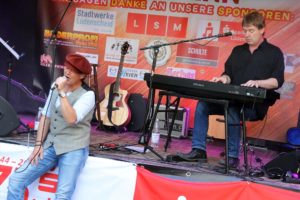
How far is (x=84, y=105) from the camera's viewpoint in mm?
3320

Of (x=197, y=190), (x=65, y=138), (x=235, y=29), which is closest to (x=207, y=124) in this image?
(x=197, y=190)

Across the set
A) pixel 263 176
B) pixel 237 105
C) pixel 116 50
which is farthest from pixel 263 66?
pixel 116 50

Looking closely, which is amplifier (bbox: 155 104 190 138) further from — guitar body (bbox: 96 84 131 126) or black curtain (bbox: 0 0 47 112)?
black curtain (bbox: 0 0 47 112)

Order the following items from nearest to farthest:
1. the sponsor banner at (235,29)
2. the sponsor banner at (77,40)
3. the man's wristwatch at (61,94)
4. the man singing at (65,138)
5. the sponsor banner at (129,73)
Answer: the man's wristwatch at (61,94)
the man singing at (65,138)
the sponsor banner at (235,29)
the sponsor banner at (129,73)
the sponsor banner at (77,40)

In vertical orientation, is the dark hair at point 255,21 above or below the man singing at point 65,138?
above

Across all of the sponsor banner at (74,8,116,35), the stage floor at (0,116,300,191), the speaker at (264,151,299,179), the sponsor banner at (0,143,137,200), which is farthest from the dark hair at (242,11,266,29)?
the sponsor banner at (74,8,116,35)

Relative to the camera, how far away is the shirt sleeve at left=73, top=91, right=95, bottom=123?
10.8 feet

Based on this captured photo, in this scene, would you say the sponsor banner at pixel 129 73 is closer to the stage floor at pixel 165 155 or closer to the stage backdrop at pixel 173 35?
the stage backdrop at pixel 173 35

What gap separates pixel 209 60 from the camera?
19.0ft

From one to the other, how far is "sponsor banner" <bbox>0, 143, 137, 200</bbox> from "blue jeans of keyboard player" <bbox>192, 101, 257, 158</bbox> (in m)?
0.66

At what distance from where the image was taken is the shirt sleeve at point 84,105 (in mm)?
3285

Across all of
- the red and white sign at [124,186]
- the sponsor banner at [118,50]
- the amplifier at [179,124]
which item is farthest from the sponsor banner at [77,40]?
the red and white sign at [124,186]

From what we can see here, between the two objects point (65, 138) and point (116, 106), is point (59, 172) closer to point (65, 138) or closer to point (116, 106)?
point (65, 138)

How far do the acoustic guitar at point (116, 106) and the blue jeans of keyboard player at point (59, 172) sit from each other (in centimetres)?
194
